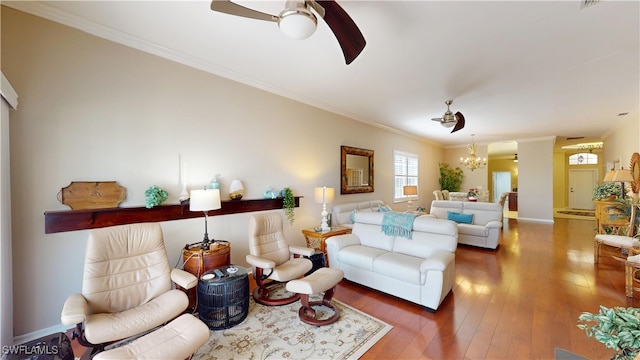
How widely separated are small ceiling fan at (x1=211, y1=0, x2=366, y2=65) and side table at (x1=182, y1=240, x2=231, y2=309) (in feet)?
7.47

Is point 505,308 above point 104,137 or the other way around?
the other way around

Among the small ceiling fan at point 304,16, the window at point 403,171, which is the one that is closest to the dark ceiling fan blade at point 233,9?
the small ceiling fan at point 304,16

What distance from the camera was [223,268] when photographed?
2623 mm

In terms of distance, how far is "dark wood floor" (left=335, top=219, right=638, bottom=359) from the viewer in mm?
2102

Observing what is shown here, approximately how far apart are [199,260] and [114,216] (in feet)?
3.18

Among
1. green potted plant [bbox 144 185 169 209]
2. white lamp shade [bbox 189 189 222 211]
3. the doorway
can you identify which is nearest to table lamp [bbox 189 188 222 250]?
white lamp shade [bbox 189 189 222 211]

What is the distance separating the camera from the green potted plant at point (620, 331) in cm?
101

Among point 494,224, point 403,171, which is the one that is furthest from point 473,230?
point 403,171

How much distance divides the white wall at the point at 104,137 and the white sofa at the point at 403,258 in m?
1.49

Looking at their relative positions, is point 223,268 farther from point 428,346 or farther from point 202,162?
point 428,346

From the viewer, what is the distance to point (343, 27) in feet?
5.70

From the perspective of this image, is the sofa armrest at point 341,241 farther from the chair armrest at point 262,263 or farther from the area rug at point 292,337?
the chair armrest at point 262,263

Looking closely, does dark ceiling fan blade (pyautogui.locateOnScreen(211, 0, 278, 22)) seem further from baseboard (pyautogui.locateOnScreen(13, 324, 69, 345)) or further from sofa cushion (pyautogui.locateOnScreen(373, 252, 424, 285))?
baseboard (pyautogui.locateOnScreen(13, 324, 69, 345))

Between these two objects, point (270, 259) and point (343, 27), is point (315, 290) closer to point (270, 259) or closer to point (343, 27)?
point (270, 259)
